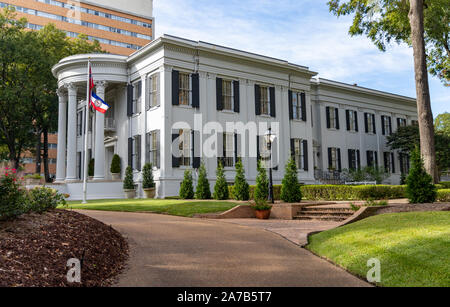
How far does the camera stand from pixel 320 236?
884cm

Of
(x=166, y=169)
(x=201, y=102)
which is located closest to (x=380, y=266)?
(x=166, y=169)

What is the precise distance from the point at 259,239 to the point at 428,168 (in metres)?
8.67

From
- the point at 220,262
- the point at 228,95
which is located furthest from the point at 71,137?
the point at 220,262

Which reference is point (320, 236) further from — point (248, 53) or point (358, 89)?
point (358, 89)

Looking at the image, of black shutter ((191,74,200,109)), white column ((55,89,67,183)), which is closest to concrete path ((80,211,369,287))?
black shutter ((191,74,200,109))

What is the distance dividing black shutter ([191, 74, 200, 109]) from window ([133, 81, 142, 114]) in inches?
148

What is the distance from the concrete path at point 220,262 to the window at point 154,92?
1543cm

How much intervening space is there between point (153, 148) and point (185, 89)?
164 inches

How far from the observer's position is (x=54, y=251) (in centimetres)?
557

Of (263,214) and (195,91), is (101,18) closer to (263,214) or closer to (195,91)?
(195,91)

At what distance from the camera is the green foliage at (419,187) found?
471 inches

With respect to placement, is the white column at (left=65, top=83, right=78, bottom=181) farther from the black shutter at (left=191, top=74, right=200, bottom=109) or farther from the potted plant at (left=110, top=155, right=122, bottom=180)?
the black shutter at (left=191, top=74, right=200, bottom=109)

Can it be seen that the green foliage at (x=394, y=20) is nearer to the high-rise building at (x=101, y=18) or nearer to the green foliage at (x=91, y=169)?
the green foliage at (x=91, y=169)
